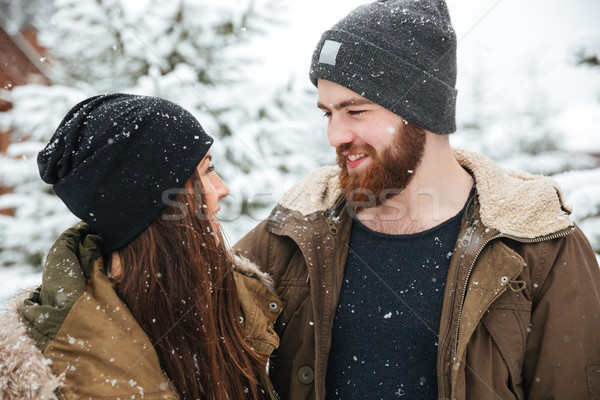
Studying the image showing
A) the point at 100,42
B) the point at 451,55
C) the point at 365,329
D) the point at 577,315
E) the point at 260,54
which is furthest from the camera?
the point at 260,54

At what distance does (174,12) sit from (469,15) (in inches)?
187

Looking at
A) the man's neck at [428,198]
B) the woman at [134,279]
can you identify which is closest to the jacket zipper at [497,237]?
the man's neck at [428,198]

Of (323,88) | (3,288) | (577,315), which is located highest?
(323,88)

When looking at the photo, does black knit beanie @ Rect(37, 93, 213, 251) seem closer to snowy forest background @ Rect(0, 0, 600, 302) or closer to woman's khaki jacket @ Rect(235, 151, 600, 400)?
woman's khaki jacket @ Rect(235, 151, 600, 400)

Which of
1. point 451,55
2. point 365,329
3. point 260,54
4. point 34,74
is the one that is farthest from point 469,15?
point 365,329

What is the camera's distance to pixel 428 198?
2.33 metres

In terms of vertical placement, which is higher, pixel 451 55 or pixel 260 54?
pixel 451 55

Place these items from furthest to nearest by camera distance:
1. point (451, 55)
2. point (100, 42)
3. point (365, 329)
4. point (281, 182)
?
point (281, 182)
point (100, 42)
point (451, 55)
point (365, 329)

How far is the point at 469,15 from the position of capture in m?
7.11

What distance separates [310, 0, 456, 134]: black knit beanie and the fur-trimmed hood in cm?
38

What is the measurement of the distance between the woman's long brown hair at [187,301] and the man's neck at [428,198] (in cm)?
89

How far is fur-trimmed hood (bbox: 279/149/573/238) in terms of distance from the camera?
1938 mm

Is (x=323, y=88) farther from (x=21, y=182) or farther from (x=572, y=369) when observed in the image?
(x=21, y=182)

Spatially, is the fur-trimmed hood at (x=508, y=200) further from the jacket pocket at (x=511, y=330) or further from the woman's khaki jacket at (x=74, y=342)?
the woman's khaki jacket at (x=74, y=342)
